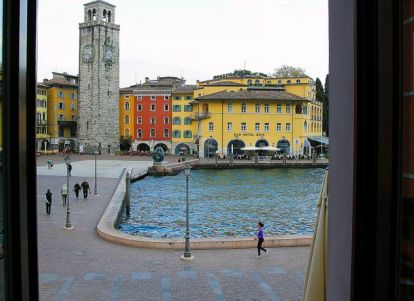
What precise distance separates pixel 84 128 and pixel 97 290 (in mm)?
61922

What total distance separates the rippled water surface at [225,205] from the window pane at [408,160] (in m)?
16.3

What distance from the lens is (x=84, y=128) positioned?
6912 centimetres

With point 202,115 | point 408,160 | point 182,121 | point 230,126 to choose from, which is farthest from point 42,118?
point 408,160

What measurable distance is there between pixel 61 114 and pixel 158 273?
220 feet

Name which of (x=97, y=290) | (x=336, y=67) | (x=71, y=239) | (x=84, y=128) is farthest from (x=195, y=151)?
(x=336, y=67)

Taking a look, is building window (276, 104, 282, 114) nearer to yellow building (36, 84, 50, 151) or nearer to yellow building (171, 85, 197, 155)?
yellow building (171, 85, 197, 155)

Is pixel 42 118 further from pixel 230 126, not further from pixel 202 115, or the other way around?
pixel 230 126

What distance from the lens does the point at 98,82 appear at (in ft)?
224

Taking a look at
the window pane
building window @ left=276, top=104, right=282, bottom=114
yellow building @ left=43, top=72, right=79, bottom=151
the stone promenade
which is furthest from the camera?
yellow building @ left=43, top=72, right=79, bottom=151

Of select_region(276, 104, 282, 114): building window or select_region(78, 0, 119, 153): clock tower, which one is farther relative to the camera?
select_region(78, 0, 119, 153): clock tower

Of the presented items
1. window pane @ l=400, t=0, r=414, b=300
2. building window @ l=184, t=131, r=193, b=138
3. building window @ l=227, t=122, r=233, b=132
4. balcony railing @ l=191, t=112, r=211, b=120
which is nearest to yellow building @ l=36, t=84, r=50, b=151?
building window @ l=184, t=131, r=193, b=138

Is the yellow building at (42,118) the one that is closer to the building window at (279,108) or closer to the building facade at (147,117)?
the building facade at (147,117)

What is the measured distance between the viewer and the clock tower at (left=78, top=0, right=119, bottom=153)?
224 ft

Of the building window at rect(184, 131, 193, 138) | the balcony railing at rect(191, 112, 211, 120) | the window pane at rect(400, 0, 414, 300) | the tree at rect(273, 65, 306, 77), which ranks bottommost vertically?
the window pane at rect(400, 0, 414, 300)
